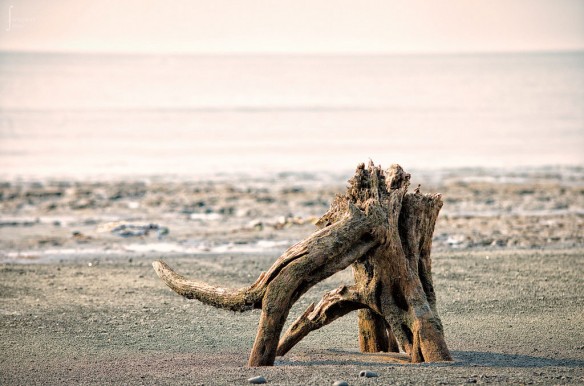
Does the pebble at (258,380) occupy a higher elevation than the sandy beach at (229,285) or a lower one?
lower

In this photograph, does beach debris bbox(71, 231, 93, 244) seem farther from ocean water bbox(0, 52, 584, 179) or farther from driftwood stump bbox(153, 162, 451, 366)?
ocean water bbox(0, 52, 584, 179)

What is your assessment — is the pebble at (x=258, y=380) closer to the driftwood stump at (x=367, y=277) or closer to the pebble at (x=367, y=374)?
the driftwood stump at (x=367, y=277)

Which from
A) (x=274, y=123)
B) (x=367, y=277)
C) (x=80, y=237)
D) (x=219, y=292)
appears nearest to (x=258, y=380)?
(x=219, y=292)

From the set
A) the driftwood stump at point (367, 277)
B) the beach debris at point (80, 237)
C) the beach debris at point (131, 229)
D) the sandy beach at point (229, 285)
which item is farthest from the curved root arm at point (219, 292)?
the beach debris at point (131, 229)

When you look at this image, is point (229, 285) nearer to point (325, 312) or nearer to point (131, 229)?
point (325, 312)

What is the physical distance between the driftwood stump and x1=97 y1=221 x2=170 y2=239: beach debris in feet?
24.1

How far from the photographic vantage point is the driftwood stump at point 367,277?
750 centimetres

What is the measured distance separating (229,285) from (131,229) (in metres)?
4.68

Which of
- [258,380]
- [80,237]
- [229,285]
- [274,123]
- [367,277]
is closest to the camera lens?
[258,380]

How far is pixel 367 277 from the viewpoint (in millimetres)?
7910

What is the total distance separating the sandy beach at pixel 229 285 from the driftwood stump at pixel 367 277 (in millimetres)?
274

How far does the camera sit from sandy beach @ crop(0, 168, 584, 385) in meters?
7.73

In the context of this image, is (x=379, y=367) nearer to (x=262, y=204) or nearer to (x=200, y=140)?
(x=262, y=204)

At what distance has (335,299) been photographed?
8008mm
